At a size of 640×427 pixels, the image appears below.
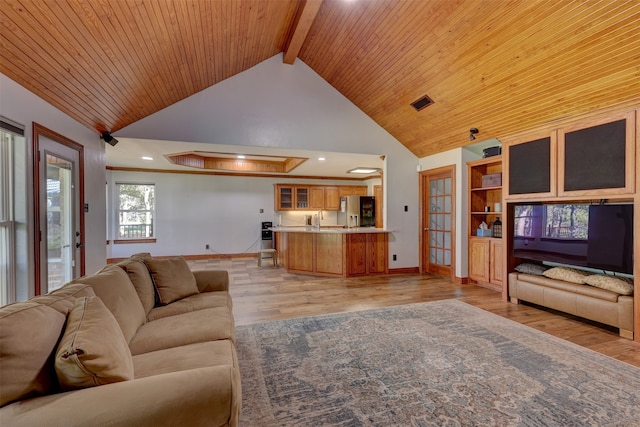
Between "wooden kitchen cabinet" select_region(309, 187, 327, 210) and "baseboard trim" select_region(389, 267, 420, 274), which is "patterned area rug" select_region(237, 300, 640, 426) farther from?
"wooden kitchen cabinet" select_region(309, 187, 327, 210)

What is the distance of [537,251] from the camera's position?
146 inches

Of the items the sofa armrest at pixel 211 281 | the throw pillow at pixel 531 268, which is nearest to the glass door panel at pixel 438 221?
the throw pillow at pixel 531 268

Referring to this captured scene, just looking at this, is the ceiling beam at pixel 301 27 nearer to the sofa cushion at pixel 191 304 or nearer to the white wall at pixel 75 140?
the white wall at pixel 75 140

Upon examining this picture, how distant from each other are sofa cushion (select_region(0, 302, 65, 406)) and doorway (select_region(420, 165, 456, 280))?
522 cm

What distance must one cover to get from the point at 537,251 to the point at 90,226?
5.81 meters

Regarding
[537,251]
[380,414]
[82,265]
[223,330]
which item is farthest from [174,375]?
[537,251]

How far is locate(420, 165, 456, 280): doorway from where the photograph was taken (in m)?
5.19

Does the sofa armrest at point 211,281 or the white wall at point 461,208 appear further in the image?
the white wall at point 461,208

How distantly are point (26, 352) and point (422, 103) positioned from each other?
15.2 feet

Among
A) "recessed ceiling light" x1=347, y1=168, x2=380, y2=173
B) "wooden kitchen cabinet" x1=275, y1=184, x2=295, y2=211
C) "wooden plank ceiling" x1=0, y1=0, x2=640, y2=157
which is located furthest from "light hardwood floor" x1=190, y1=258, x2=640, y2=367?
"recessed ceiling light" x1=347, y1=168, x2=380, y2=173

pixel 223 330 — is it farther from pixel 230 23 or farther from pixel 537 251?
pixel 537 251

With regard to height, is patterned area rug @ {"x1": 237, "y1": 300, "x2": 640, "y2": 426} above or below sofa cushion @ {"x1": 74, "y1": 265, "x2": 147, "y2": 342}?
below

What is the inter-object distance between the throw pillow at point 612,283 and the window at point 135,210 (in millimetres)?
8173

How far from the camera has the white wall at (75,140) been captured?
2.26 metres
